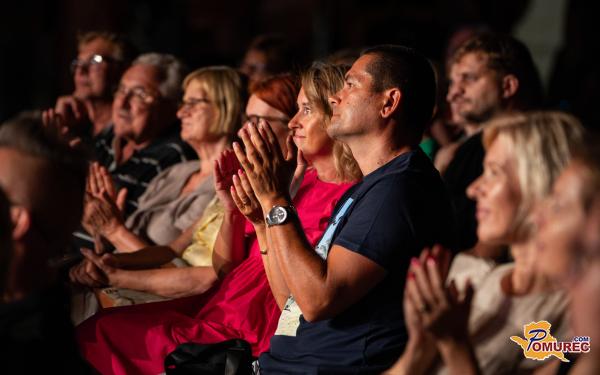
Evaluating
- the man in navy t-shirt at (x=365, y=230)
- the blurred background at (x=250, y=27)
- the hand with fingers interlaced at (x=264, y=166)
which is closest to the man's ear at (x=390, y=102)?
the man in navy t-shirt at (x=365, y=230)

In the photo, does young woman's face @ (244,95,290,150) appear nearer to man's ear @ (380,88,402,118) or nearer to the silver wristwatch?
man's ear @ (380,88,402,118)

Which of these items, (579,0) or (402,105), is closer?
(402,105)

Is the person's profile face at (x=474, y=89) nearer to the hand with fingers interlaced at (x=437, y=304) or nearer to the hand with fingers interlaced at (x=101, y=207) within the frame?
the hand with fingers interlaced at (x=101, y=207)

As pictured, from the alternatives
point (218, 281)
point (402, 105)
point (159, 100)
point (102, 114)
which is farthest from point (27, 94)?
point (402, 105)

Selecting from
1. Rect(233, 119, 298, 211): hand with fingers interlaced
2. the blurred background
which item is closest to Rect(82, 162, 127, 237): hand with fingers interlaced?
Rect(233, 119, 298, 211): hand with fingers interlaced

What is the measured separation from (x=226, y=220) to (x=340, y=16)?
20.6 ft

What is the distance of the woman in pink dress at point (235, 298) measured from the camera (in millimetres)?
3014

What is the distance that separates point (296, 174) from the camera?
3.17 meters

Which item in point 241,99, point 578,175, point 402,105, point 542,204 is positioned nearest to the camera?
point 578,175

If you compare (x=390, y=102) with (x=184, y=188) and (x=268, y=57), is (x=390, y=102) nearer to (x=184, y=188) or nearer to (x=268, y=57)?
(x=184, y=188)

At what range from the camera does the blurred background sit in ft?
25.3

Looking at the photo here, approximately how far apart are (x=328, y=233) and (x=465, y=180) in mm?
1413

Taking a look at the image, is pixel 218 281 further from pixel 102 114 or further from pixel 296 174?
pixel 102 114

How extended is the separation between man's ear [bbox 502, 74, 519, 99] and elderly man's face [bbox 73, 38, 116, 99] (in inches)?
93.8
